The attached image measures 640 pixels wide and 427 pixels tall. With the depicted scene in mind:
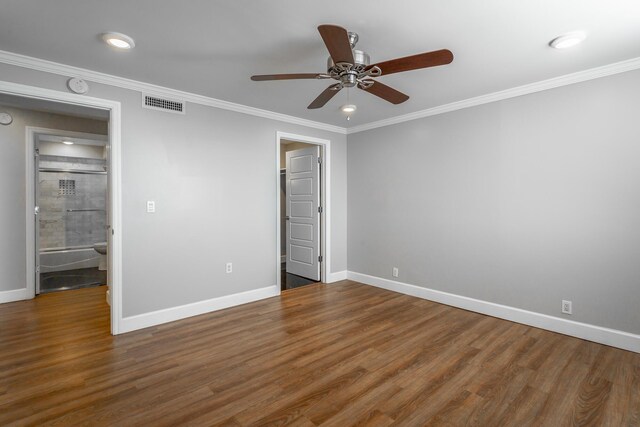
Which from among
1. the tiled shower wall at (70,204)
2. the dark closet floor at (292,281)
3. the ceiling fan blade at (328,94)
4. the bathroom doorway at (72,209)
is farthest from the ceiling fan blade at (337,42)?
the tiled shower wall at (70,204)

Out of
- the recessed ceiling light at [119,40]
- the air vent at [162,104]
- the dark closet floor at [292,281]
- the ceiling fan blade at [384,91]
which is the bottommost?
the dark closet floor at [292,281]

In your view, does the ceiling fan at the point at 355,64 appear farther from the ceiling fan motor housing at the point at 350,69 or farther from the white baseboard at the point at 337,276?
the white baseboard at the point at 337,276

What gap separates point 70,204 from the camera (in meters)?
6.12

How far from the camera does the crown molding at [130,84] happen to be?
8.61 feet

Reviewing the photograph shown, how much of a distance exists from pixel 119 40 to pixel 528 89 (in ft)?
12.5

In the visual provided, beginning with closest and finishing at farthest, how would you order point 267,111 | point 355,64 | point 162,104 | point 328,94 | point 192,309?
point 355,64, point 328,94, point 162,104, point 192,309, point 267,111

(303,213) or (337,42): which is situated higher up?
(337,42)

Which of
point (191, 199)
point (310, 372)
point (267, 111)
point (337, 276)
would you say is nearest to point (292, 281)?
point (337, 276)

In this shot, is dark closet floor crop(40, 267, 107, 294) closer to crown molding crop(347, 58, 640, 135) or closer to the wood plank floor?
the wood plank floor

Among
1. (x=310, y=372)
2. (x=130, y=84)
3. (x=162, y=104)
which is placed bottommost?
(x=310, y=372)

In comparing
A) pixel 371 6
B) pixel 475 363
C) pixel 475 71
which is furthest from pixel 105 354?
pixel 475 71

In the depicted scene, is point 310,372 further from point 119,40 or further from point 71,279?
point 71,279

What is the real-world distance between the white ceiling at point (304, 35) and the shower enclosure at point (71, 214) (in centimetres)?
431

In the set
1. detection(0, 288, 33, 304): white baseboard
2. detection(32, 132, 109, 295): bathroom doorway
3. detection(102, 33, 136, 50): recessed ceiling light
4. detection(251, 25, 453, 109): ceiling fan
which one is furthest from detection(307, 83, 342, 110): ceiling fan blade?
detection(32, 132, 109, 295): bathroom doorway
